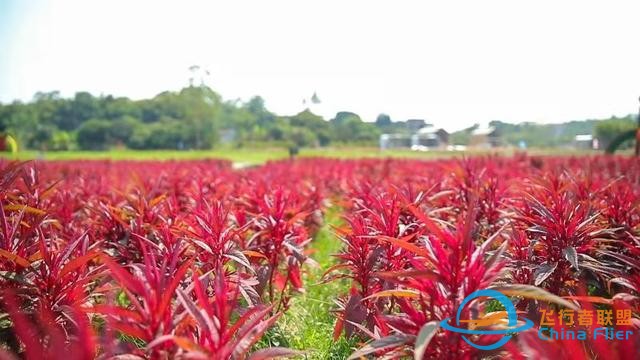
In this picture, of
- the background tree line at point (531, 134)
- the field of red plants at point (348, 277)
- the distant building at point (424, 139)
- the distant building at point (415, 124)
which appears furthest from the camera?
the distant building at point (415, 124)

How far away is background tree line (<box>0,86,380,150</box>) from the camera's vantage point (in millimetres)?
52875

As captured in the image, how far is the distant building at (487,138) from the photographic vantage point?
207ft

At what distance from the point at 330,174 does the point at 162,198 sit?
5.36 metres

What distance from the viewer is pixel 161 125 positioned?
58.9 meters

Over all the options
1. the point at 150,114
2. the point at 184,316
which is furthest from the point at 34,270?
the point at 150,114

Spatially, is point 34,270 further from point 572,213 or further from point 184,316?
point 572,213

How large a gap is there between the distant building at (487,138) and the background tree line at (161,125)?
572 inches

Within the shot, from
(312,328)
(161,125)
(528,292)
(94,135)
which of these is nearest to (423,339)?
(528,292)

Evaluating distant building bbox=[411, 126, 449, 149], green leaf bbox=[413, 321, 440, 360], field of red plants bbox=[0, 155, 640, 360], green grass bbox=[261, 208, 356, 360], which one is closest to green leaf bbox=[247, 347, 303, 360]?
field of red plants bbox=[0, 155, 640, 360]

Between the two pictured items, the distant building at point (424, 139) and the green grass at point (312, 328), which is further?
the distant building at point (424, 139)

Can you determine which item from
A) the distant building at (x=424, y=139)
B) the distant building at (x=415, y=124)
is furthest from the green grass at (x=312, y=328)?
the distant building at (x=415, y=124)

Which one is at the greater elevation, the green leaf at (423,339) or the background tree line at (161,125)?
the background tree line at (161,125)

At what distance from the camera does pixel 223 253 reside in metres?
1.82

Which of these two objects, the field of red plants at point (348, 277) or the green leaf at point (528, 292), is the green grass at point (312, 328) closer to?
the field of red plants at point (348, 277)
